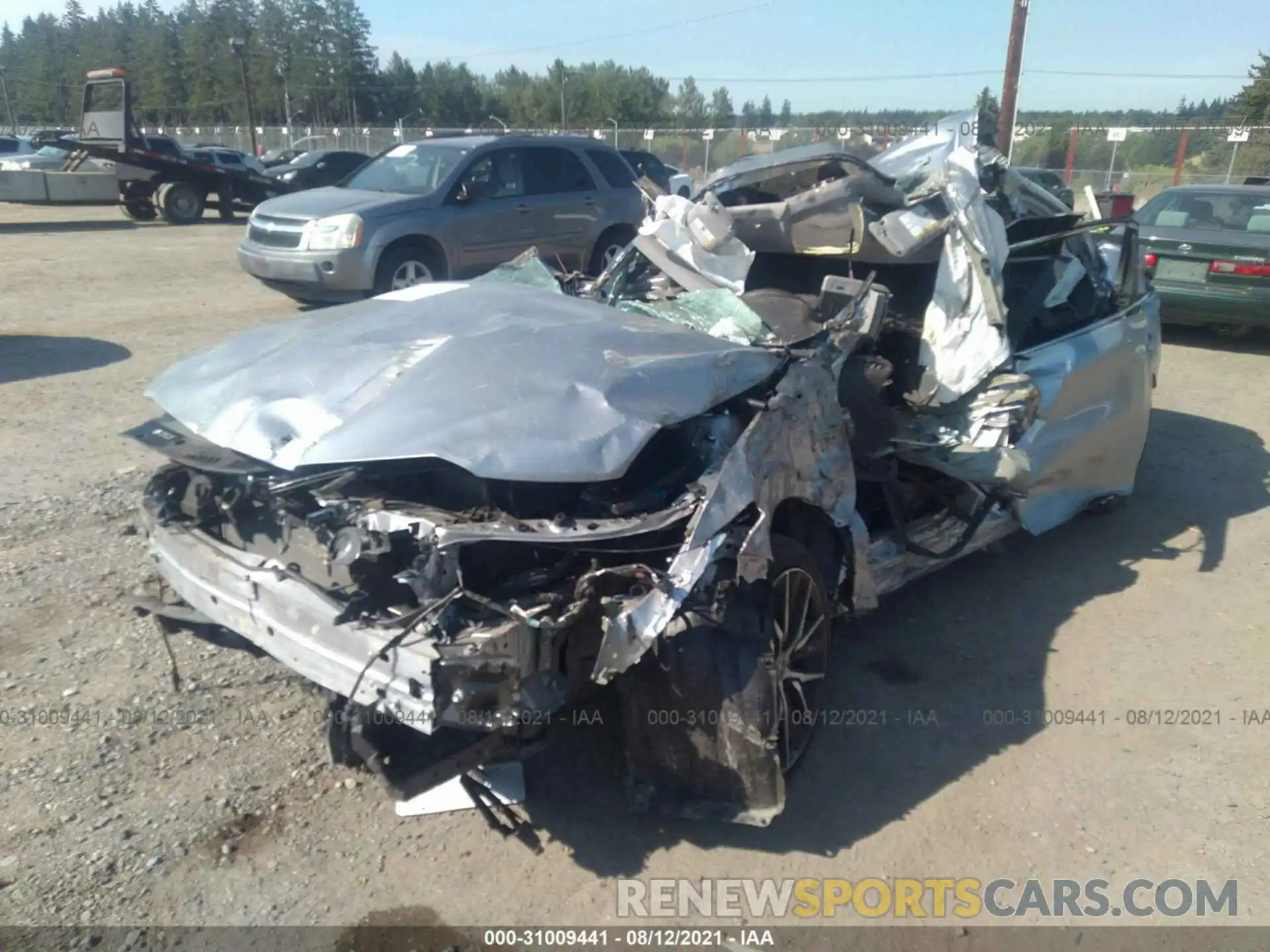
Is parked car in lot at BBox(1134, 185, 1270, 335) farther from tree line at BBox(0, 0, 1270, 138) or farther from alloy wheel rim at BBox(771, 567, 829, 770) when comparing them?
tree line at BBox(0, 0, 1270, 138)

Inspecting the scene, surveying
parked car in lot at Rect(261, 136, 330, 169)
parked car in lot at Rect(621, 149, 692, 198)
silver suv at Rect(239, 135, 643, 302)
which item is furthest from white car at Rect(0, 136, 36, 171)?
silver suv at Rect(239, 135, 643, 302)

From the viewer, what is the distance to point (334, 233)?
959cm

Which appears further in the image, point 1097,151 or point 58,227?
point 1097,151

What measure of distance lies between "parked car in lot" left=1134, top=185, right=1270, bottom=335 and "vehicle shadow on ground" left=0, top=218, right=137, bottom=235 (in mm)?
17770

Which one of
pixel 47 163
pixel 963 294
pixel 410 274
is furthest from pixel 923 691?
pixel 47 163

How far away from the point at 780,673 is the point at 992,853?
85 centimetres

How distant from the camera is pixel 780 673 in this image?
3158mm

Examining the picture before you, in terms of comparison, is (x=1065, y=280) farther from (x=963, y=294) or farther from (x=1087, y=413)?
(x=963, y=294)

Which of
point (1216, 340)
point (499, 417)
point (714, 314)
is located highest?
point (714, 314)

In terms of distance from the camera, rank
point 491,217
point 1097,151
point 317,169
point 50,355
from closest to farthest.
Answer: point 50,355
point 491,217
point 317,169
point 1097,151

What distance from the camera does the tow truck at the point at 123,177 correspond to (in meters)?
18.4

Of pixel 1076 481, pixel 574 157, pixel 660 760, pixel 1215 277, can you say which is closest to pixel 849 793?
pixel 660 760

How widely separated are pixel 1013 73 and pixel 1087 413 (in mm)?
15774

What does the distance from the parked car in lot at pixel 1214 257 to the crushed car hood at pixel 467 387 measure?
25.5 feet
